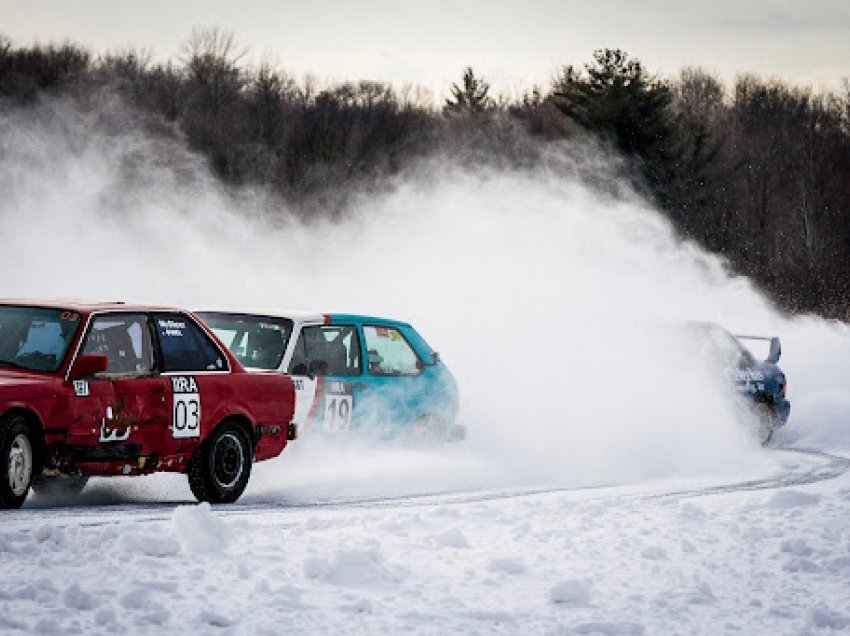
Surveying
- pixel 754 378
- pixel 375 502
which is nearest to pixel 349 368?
pixel 375 502

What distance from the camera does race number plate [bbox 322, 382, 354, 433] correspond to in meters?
12.6

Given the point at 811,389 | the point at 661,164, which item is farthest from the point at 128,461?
the point at 661,164

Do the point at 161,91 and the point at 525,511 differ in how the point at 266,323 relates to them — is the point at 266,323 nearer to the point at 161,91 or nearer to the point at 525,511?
the point at 525,511

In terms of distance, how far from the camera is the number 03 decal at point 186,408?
10.5 m

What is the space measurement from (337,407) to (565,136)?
52.1 metres

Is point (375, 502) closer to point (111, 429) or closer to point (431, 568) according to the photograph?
point (111, 429)

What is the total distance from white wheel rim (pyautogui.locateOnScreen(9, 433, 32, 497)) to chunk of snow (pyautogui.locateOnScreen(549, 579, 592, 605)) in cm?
357

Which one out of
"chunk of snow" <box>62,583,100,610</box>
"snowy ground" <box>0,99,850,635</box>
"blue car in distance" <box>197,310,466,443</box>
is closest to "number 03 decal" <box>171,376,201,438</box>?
"snowy ground" <box>0,99,850,635</box>

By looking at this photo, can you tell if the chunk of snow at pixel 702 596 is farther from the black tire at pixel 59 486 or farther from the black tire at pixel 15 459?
the black tire at pixel 59 486

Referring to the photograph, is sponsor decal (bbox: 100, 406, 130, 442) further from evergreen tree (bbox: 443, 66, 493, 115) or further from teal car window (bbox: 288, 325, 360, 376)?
evergreen tree (bbox: 443, 66, 493, 115)

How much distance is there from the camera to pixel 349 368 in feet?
42.8

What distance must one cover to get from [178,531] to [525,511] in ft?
9.69

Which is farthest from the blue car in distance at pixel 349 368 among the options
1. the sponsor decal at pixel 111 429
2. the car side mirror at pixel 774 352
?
the car side mirror at pixel 774 352

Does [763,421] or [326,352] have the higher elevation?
[326,352]
